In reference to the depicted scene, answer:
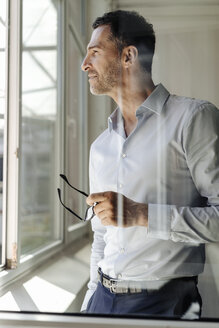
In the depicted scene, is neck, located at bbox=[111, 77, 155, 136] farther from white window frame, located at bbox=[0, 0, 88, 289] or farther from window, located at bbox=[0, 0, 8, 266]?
window, located at bbox=[0, 0, 8, 266]

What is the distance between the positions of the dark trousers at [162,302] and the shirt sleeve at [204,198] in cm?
12

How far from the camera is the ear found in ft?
2.97

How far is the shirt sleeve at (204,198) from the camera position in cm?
82

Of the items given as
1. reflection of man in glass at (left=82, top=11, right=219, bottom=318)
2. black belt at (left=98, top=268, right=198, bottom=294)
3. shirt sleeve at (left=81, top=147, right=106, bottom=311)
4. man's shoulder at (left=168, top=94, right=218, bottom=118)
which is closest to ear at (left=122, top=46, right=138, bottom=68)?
reflection of man in glass at (left=82, top=11, right=219, bottom=318)

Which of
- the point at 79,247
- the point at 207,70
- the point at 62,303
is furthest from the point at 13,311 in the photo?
the point at 207,70

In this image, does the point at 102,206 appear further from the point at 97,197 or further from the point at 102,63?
the point at 102,63

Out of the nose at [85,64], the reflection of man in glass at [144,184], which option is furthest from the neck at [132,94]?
the nose at [85,64]

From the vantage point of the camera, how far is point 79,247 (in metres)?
0.95

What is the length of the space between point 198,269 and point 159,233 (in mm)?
125

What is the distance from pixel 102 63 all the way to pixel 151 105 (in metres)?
0.17

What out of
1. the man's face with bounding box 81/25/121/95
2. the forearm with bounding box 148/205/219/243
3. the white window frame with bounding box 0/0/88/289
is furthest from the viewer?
the white window frame with bounding box 0/0/88/289

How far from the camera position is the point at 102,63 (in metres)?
0.93

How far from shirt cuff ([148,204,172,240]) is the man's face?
1.01 feet

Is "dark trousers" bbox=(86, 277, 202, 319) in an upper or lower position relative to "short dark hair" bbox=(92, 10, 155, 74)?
lower
